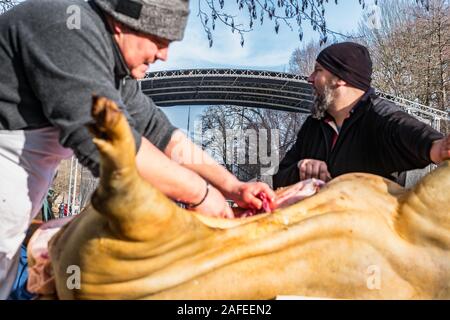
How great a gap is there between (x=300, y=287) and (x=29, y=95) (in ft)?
2.81

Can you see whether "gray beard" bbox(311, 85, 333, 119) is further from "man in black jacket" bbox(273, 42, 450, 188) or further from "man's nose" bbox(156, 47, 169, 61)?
"man's nose" bbox(156, 47, 169, 61)

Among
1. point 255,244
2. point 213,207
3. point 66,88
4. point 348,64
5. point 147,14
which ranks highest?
point 348,64

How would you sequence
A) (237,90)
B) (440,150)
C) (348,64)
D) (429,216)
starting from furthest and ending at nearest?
(237,90) → (348,64) → (440,150) → (429,216)

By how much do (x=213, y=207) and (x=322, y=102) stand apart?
1.62 meters

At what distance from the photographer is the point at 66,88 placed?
1265 mm

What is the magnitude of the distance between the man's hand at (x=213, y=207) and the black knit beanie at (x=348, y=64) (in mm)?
1570

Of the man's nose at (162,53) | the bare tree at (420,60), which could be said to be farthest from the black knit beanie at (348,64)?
the bare tree at (420,60)

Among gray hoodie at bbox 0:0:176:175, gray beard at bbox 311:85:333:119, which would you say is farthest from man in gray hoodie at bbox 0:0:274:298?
gray beard at bbox 311:85:333:119

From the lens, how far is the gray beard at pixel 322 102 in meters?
2.89

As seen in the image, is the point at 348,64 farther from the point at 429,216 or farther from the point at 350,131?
the point at 429,216

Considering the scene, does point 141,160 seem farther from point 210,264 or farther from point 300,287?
point 300,287

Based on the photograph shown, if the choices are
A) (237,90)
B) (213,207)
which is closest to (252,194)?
(213,207)
